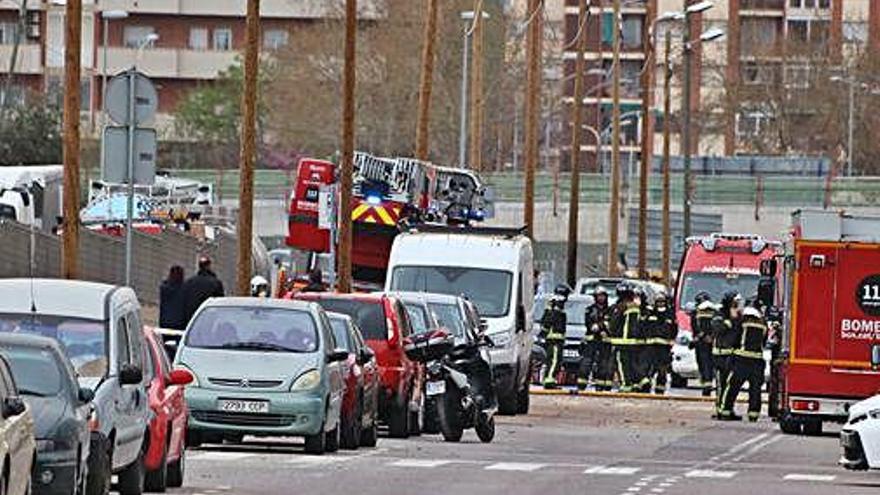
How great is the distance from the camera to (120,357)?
73.2ft

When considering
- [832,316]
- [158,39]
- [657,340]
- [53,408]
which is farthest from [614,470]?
[158,39]

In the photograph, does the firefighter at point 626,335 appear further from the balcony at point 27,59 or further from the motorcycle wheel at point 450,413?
the balcony at point 27,59

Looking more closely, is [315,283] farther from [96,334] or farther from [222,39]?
[222,39]

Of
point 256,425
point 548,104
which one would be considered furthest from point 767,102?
point 256,425

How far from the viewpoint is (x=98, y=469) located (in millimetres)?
20938

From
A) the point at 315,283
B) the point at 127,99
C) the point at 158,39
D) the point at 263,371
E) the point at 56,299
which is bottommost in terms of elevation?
the point at 315,283

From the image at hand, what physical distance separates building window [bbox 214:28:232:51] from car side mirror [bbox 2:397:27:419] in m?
110

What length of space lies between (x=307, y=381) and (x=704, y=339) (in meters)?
20.7

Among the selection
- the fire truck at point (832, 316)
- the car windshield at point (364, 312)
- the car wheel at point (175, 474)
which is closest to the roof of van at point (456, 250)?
the fire truck at point (832, 316)

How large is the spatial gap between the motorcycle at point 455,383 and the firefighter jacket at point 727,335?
838 centimetres

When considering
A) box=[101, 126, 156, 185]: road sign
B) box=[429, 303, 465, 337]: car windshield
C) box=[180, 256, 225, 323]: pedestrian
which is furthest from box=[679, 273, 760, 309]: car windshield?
box=[101, 126, 156, 185]: road sign

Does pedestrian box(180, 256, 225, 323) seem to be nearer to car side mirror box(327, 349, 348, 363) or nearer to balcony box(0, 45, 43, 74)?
car side mirror box(327, 349, 348, 363)

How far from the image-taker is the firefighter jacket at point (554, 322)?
49.3 metres

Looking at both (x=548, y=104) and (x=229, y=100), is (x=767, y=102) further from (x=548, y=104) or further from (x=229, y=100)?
(x=229, y=100)
